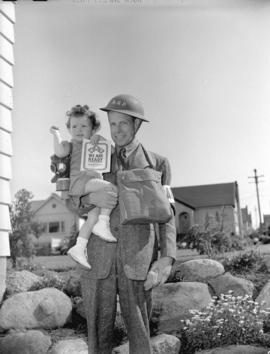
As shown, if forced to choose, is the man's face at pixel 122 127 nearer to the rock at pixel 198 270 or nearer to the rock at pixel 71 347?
the rock at pixel 71 347

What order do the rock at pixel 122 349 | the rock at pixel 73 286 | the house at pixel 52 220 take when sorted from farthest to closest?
the house at pixel 52 220
the rock at pixel 73 286
the rock at pixel 122 349

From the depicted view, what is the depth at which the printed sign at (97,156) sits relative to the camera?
194 cm

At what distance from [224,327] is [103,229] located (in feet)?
8.55

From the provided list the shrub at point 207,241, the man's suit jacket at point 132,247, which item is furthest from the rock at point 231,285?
the man's suit jacket at point 132,247

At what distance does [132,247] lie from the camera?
1.84 metres

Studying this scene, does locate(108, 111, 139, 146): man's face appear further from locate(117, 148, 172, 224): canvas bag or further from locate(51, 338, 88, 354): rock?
locate(51, 338, 88, 354): rock

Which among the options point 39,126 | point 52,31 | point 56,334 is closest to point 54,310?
point 56,334

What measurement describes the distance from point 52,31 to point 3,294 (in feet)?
9.54

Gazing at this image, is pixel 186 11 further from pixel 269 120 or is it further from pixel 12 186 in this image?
pixel 12 186

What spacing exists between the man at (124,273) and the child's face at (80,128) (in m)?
0.30

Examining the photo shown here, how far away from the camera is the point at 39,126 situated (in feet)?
14.0

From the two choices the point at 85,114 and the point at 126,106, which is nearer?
the point at 126,106

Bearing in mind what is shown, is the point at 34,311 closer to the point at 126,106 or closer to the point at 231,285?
the point at 231,285

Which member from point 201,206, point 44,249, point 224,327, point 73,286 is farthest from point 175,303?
point 201,206
